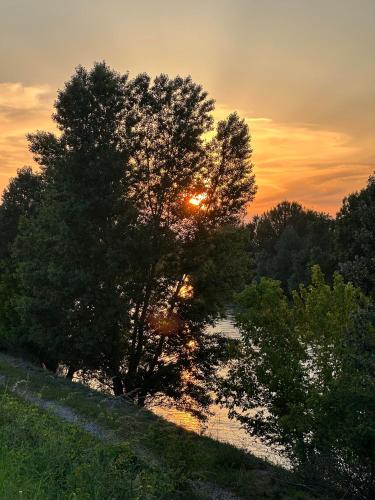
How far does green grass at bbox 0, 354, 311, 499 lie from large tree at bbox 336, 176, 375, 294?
428 inches

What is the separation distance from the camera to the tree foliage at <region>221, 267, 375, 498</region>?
45.0ft

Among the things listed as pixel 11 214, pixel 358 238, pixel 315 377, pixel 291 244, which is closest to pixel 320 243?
pixel 291 244

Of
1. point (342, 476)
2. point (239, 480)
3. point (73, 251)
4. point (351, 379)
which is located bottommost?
point (239, 480)

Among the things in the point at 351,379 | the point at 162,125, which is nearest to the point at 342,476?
the point at 351,379

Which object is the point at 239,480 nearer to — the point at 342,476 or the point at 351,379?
the point at 342,476

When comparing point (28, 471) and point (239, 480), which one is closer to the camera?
point (28, 471)

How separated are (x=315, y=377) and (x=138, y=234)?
10932 mm

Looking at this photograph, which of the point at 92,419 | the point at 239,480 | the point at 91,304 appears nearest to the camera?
the point at 239,480

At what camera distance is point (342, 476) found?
49.1 feet

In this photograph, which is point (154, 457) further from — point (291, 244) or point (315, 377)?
point (291, 244)

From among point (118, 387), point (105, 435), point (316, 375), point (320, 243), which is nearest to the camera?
point (105, 435)

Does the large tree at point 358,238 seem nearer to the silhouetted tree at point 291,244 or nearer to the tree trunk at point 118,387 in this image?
the tree trunk at point 118,387

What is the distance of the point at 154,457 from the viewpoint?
45.6 feet

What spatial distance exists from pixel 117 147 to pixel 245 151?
7.37 m
